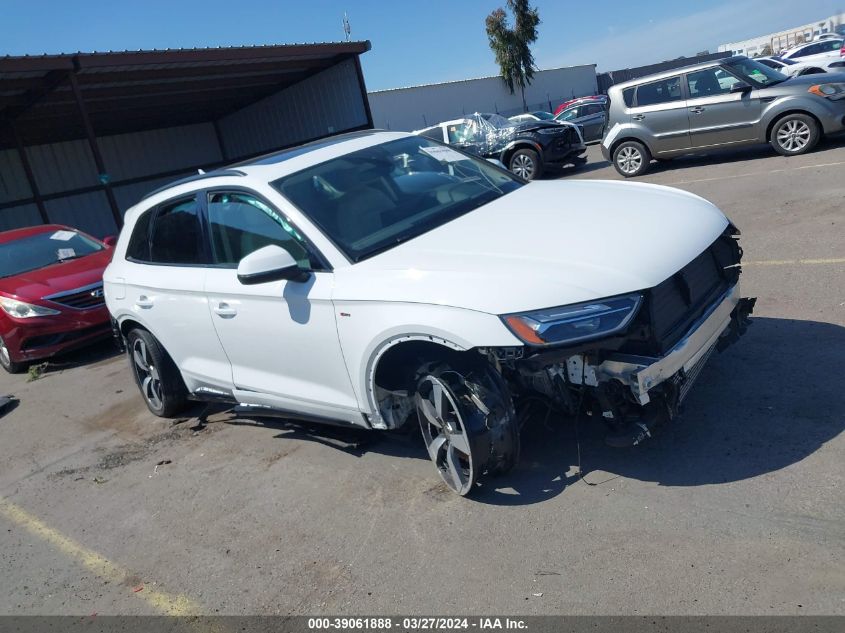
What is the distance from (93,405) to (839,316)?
635 centimetres

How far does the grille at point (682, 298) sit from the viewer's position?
121 inches

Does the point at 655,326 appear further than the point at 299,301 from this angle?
No

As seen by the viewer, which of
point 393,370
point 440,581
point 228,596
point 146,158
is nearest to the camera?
point 440,581

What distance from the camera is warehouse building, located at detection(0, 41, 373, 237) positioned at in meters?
14.2

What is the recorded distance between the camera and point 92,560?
382cm

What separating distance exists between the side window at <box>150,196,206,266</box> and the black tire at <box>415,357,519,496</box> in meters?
2.04

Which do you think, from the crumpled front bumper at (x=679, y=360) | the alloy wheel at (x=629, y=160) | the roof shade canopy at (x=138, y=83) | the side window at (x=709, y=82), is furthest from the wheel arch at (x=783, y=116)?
the roof shade canopy at (x=138, y=83)

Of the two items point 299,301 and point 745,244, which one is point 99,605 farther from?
point 745,244

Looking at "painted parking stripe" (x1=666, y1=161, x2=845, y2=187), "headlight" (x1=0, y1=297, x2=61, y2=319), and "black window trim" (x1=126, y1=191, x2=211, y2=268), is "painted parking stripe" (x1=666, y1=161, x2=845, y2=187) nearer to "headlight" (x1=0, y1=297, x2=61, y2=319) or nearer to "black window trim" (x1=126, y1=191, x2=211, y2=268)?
"black window trim" (x1=126, y1=191, x2=211, y2=268)

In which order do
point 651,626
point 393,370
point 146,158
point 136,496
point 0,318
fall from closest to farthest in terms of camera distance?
→ point 651,626 < point 393,370 < point 136,496 < point 0,318 < point 146,158

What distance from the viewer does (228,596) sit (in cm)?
325

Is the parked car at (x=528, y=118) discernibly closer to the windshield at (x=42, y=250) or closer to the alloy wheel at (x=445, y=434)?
the windshield at (x=42, y=250)

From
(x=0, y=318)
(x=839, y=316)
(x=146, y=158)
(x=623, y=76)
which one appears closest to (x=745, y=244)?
(x=839, y=316)

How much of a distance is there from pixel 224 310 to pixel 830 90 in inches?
411
